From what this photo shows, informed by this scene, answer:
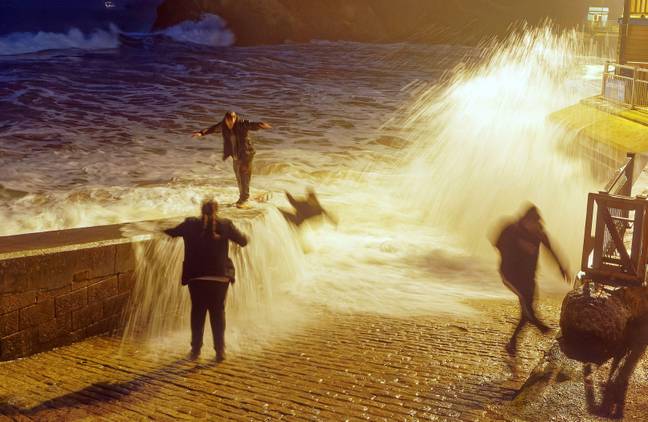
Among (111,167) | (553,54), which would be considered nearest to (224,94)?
(111,167)

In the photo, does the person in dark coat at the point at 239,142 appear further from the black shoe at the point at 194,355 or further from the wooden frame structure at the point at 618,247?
the wooden frame structure at the point at 618,247

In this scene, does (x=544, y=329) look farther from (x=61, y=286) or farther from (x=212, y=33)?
(x=212, y=33)

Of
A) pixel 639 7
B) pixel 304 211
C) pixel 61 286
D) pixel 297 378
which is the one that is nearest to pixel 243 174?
pixel 304 211

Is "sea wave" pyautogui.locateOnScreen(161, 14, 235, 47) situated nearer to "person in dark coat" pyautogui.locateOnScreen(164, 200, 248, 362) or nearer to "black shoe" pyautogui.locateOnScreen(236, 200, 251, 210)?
"black shoe" pyautogui.locateOnScreen(236, 200, 251, 210)

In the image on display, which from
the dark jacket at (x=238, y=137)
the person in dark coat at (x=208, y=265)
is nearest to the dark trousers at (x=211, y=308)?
the person in dark coat at (x=208, y=265)

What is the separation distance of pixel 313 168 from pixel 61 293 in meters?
13.5

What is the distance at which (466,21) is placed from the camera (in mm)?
82562

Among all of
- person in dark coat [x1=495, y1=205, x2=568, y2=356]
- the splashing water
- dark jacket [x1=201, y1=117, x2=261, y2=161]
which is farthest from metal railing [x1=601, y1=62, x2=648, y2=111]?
dark jacket [x1=201, y1=117, x2=261, y2=161]

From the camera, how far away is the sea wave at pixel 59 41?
59812 mm

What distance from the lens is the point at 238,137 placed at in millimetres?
10414

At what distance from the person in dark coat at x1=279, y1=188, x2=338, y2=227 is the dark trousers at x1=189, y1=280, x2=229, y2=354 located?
4694 millimetres

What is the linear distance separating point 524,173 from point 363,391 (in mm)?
12472

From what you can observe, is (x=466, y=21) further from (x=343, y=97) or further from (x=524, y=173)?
(x=524, y=173)

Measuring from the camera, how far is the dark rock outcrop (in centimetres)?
6262
